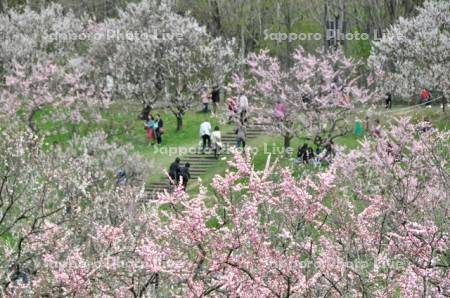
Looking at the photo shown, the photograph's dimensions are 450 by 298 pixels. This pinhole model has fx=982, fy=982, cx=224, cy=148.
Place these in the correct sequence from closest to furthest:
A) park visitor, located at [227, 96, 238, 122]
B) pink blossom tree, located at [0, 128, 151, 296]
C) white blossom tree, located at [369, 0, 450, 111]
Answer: pink blossom tree, located at [0, 128, 151, 296], white blossom tree, located at [369, 0, 450, 111], park visitor, located at [227, 96, 238, 122]

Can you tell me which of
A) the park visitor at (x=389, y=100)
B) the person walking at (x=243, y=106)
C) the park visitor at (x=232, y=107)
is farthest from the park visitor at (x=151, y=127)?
the park visitor at (x=389, y=100)

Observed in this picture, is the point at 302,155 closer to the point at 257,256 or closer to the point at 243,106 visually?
the point at 243,106

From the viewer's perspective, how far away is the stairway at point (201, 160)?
3816 cm

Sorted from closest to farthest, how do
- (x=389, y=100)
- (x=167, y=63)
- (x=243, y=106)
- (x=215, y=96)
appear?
(x=243, y=106) → (x=389, y=100) → (x=167, y=63) → (x=215, y=96)

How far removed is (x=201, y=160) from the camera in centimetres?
4019

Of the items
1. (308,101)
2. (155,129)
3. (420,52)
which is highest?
(420,52)

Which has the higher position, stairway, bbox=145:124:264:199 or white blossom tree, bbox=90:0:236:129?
white blossom tree, bbox=90:0:236:129

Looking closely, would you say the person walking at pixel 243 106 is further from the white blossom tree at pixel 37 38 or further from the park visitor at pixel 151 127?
the white blossom tree at pixel 37 38

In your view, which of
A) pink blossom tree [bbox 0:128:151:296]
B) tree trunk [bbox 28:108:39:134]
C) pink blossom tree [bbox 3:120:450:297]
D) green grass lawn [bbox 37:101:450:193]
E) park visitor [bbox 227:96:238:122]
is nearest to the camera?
pink blossom tree [bbox 3:120:450:297]

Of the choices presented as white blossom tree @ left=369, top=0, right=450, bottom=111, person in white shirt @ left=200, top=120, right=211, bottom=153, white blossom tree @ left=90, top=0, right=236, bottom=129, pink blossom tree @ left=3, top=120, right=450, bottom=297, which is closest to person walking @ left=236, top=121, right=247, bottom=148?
person in white shirt @ left=200, top=120, right=211, bottom=153

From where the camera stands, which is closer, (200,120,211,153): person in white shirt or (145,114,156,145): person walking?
(200,120,211,153): person in white shirt

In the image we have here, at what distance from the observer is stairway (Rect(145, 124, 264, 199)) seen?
38156mm

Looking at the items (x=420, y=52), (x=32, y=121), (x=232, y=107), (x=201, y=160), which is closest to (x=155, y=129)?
(x=232, y=107)

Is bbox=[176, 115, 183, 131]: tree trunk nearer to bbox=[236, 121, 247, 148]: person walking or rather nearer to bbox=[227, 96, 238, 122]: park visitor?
bbox=[227, 96, 238, 122]: park visitor
